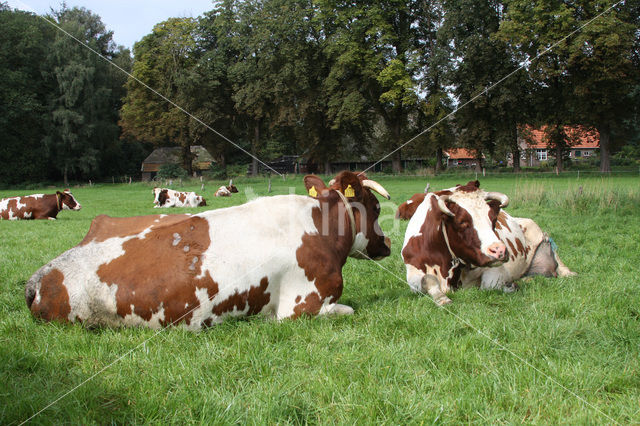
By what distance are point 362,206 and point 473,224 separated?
1.27 metres

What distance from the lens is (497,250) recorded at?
4.95 m

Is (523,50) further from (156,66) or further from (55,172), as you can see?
(55,172)

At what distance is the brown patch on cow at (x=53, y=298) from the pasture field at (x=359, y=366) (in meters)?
0.13

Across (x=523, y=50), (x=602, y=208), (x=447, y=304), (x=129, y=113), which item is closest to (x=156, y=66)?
(x=129, y=113)

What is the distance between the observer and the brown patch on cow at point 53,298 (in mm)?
4129

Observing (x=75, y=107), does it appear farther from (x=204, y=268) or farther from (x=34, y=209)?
(x=204, y=268)

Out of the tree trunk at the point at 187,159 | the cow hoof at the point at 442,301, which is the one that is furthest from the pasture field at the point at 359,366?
the tree trunk at the point at 187,159

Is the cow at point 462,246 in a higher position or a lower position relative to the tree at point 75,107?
lower

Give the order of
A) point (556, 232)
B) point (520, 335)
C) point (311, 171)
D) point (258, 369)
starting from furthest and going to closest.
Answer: point (311, 171) < point (556, 232) < point (520, 335) < point (258, 369)

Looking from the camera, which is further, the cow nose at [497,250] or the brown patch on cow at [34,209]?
the brown patch on cow at [34,209]

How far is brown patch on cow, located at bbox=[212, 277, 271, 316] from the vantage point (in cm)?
428

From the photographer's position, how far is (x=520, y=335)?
405 cm

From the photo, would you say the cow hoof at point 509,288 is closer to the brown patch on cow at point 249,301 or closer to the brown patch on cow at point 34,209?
the brown patch on cow at point 249,301

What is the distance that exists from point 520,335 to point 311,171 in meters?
57.1
